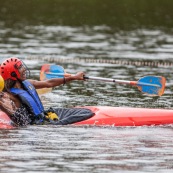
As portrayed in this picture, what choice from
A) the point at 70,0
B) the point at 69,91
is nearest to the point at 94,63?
the point at 69,91

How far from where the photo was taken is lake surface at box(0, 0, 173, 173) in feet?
40.9

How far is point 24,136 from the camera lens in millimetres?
14039

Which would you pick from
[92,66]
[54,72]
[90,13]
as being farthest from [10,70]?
[90,13]

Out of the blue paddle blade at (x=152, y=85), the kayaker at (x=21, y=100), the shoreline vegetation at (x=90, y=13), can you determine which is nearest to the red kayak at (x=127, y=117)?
the kayaker at (x=21, y=100)

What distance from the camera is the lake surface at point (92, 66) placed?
1247 centimetres

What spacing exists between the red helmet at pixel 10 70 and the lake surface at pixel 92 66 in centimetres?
95

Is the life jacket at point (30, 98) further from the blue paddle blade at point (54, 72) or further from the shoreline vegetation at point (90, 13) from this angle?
the shoreline vegetation at point (90, 13)

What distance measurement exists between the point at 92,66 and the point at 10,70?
8.82 metres

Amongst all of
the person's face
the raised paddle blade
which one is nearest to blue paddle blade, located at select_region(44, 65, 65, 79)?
the raised paddle blade

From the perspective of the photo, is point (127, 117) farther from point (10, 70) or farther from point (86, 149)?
point (86, 149)

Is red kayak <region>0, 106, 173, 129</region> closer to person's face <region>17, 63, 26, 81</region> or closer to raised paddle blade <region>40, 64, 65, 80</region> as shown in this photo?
person's face <region>17, 63, 26, 81</region>

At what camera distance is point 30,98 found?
14.7m

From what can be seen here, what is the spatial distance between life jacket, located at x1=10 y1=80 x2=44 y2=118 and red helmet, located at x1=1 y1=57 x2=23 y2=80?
0.73 ft

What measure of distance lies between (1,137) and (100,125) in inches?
83.1
